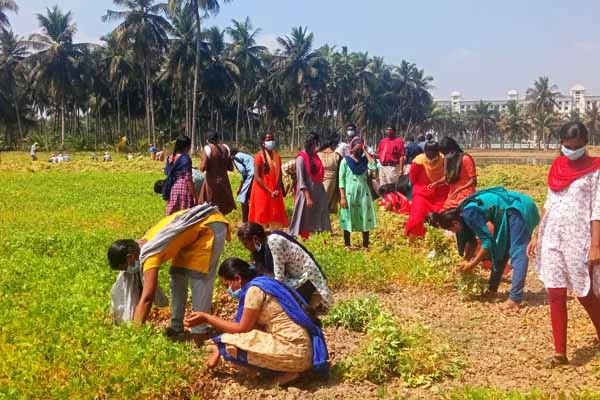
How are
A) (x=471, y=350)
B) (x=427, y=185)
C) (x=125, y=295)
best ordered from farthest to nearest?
1. (x=427, y=185)
2. (x=125, y=295)
3. (x=471, y=350)

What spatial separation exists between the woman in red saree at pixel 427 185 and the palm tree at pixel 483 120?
4006 inches

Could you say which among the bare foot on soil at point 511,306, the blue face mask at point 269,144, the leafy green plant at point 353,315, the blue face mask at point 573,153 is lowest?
the bare foot on soil at point 511,306

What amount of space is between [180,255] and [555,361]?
108 inches

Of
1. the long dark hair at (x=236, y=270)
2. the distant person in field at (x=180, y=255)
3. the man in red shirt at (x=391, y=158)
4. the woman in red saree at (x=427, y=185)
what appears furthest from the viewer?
the man in red shirt at (x=391, y=158)

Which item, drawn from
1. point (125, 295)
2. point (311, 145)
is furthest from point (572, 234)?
point (311, 145)

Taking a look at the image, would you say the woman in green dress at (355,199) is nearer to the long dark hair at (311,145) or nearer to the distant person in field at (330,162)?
the long dark hair at (311,145)

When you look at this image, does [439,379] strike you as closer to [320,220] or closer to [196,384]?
[196,384]

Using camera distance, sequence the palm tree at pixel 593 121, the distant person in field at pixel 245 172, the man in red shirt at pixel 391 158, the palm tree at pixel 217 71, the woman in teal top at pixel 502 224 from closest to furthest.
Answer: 1. the woman in teal top at pixel 502 224
2. the distant person in field at pixel 245 172
3. the man in red shirt at pixel 391 158
4. the palm tree at pixel 217 71
5. the palm tree at pixel 593 121

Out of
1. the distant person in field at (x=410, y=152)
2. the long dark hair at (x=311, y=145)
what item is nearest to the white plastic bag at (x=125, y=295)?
the long dark hair at (x=311, y=145)

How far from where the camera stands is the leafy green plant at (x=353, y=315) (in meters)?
5.35

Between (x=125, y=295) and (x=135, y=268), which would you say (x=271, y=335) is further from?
(x=125, y=295)

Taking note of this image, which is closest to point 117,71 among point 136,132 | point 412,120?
point 136,132

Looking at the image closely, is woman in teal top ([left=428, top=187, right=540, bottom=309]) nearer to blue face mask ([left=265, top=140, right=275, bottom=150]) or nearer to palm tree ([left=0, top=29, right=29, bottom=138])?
blue face mask ([left=265, top=140, right=275, bottom=150])

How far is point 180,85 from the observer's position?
168 ft
